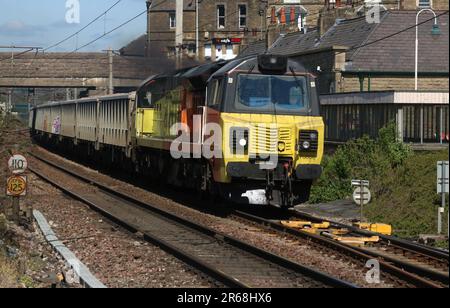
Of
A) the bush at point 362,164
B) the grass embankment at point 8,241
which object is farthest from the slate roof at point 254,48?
the grass embankment at point 8,241

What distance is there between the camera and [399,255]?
41.7ft

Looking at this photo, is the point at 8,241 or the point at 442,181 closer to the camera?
the point at 8,241

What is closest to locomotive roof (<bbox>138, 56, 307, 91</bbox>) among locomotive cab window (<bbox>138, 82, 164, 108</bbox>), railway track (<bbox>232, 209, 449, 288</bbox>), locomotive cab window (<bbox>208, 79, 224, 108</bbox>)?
locomotive cab window (<bbox>208, 79, 224, 108</bbox>)

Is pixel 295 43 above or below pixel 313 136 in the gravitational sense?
above

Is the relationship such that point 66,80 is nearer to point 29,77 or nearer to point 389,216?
point 29,77

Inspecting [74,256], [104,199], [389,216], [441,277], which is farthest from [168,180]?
[441,277]

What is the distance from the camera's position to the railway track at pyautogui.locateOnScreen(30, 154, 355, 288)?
1028 centimetres

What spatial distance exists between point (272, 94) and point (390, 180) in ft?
14.1

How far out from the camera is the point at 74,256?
12.2m

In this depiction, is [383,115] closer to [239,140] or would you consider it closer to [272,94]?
[272,94]

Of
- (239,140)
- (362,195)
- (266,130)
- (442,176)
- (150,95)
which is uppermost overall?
(150,95)

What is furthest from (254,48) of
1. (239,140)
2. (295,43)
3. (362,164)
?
(239,140)

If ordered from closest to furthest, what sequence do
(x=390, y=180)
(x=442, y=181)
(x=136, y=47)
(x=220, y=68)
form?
(x=442, y=181), (x=220, y=68), (x=390, y=180), (x=136, y=47)

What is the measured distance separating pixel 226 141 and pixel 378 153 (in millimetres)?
6042
